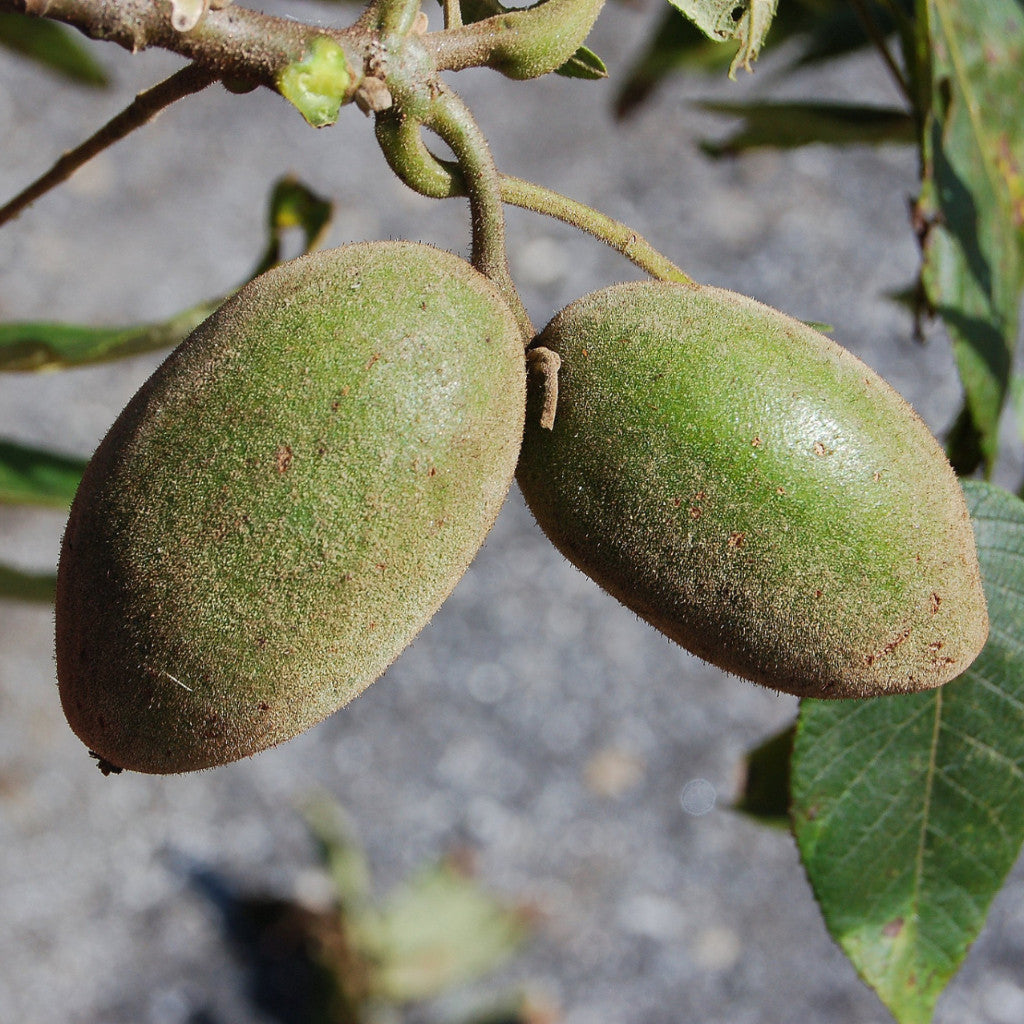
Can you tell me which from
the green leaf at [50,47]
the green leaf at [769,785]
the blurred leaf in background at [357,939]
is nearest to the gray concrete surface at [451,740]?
the blurred leaf in background at [357,939]

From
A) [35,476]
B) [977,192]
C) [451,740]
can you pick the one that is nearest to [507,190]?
[977,192]

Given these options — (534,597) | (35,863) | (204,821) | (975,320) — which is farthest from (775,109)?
(35,863)

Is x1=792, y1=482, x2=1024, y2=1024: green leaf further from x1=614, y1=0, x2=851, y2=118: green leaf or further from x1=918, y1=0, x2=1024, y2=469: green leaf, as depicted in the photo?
x1=614, y1=0, x2=851, y2=118: green leaf

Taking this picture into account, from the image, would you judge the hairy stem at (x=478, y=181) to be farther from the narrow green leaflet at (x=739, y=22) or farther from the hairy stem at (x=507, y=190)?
the narrow green leaflet at (x=739, y=22)

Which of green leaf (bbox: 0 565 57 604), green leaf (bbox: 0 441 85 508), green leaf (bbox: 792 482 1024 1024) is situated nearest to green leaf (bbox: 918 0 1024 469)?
green leaf (bbox: 792 482 1024 1024)

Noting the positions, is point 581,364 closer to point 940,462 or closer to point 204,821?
point 940,462

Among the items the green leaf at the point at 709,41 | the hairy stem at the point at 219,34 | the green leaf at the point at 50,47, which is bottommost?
the green leaf at the point at 50,47
